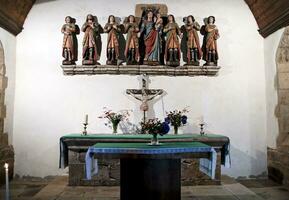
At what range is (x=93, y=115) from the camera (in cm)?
732

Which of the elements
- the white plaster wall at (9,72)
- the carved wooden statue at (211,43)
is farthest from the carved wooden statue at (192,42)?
the white plaster wall at (9,72)

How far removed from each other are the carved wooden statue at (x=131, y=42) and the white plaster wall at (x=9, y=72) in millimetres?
2537

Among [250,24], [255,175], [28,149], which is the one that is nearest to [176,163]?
[255,175]

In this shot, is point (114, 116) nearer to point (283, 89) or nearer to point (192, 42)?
point (192, 42)

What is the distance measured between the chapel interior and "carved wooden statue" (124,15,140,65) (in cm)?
2

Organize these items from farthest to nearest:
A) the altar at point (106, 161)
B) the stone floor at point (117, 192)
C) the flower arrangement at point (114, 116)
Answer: the flower arrangement at point (114, 116) < the altar at point (106, 161) < the stone floor at point (117, 192)

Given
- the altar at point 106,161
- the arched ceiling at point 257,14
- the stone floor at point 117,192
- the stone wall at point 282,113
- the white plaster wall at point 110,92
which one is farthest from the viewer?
the white plaster wall at point 110,92

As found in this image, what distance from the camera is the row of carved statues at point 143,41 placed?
7211 millimetres

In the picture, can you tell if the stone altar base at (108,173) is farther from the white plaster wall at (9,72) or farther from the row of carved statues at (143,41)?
the row of carved statues at (143,41)

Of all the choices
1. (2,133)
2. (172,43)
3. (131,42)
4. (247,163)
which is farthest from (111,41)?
(247,163)

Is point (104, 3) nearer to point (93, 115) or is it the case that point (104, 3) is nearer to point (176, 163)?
point (93, 115)

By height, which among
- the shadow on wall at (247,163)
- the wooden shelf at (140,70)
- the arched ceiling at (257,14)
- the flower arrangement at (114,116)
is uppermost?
the arched ceiling at (257,14)

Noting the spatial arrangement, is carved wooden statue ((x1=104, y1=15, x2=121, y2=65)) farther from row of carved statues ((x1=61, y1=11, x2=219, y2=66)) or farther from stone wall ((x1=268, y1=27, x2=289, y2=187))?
stone wall ((x1=268, y1=27, x2=289, y2=187))

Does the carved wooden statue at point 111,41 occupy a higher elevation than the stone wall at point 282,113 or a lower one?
higher
